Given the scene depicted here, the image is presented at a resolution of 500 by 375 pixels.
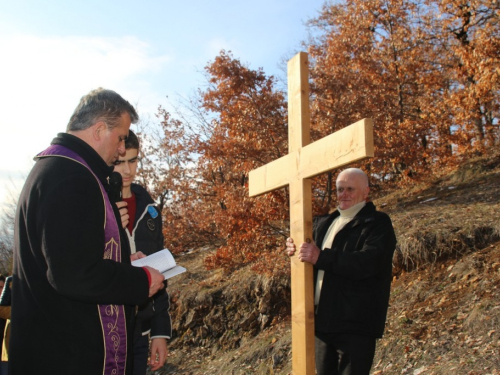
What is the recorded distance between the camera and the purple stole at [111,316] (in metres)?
2.34

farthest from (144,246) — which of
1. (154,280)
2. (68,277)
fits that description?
(68,277)

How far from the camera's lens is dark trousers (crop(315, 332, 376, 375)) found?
3604 mm

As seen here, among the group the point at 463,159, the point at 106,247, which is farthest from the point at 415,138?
the point at 106,247

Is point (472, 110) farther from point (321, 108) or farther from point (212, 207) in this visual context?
point (212, 207)

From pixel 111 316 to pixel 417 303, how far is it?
16.1 feet

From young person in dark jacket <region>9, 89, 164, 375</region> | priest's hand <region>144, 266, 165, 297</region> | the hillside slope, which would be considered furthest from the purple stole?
A: the hillside slope

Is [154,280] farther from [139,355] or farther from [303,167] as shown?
[303,167]

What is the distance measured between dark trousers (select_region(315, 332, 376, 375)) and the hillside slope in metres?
1.52

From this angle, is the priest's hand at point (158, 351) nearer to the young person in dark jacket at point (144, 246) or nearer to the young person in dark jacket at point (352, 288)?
the young person in dark jacket at point (144, 246)

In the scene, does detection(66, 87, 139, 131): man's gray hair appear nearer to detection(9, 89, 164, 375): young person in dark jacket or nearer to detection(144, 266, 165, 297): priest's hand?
detection(9, 89, 164, 375): young person in dark jacket

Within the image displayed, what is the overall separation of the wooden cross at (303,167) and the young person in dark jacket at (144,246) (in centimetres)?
98

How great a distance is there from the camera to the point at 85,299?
219 cm

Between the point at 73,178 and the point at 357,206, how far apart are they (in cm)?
244

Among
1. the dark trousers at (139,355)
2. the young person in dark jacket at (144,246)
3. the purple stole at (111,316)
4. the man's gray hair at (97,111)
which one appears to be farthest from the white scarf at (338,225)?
the man's gray hair at (97,111)
